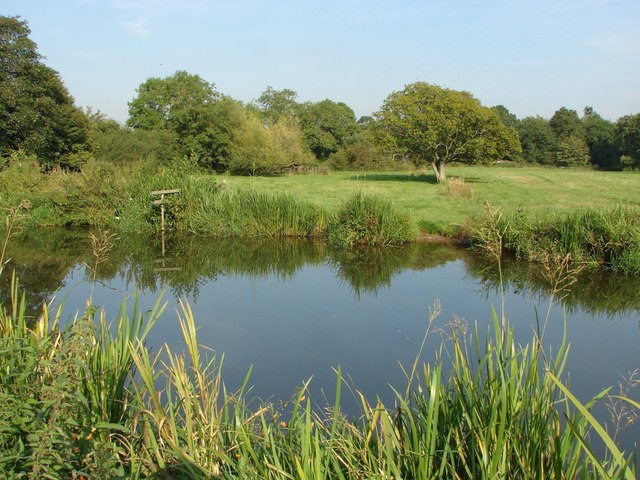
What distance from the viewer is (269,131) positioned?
38.6 metres

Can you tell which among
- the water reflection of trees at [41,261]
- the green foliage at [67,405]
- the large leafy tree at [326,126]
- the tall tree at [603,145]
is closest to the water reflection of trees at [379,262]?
the water reflection of trees at [41,261]

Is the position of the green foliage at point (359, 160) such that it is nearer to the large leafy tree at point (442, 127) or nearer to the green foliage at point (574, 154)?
the large leafy tree at point (442, 127)

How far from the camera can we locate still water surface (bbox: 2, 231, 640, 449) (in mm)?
6723

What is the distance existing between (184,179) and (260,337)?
33.9 feet

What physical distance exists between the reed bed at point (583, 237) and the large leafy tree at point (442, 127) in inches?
415

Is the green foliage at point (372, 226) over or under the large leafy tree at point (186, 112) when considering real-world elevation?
under

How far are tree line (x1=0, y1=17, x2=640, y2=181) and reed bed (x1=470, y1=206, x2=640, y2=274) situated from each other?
10163 mm

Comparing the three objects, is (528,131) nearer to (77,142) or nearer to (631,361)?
(77,142)

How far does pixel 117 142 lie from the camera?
32.7m

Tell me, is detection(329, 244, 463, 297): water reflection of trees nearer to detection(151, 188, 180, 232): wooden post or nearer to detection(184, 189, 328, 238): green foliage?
detection(184, 189, 328, 238): green foliage

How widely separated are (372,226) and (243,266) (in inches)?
141

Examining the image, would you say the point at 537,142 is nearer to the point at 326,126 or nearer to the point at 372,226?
the point at 326,126

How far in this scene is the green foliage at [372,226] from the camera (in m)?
14.5

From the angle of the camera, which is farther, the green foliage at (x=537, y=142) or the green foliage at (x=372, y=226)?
the green foliage at (x=537, y=142)
